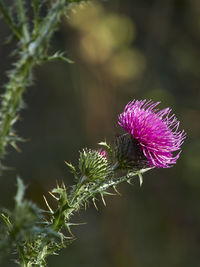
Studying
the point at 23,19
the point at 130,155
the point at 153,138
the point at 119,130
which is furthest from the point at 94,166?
the point at 119,130

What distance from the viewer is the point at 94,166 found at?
2.11 meters

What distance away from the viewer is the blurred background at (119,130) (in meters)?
6.83

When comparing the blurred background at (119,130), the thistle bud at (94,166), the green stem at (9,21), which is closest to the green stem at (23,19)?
the green stem at (9,21)

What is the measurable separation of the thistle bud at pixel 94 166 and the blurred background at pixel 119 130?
4.61 m

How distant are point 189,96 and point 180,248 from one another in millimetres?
2717

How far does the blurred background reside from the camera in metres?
6.83

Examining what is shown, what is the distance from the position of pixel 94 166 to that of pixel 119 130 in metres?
5.23

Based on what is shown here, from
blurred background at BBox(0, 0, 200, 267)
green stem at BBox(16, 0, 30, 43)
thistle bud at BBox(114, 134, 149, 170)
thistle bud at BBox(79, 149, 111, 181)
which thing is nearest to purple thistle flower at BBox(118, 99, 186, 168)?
thistle bud at BBox(114, 134, 149, 170)

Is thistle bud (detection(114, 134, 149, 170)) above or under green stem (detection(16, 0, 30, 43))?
under

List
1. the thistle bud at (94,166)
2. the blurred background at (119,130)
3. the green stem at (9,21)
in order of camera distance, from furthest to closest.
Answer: the blurred background at (119,130)
the thistle bud at (94,166)
the green stem at (9,21)

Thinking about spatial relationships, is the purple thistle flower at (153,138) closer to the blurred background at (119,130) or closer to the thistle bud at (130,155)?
the thistle bud at (130,155)

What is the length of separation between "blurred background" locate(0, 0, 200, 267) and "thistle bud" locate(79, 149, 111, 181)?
4610 mm

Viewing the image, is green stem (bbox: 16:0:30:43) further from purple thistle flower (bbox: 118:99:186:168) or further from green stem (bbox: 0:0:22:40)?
purple thistle flower (bbox: 118:99:186:168)

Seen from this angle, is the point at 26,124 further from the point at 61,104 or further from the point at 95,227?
the point at 95,227
